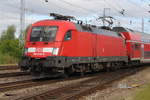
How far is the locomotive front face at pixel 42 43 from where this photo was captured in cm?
1741

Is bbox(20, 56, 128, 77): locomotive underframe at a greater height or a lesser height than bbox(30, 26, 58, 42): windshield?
lesser

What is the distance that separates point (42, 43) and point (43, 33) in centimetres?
72

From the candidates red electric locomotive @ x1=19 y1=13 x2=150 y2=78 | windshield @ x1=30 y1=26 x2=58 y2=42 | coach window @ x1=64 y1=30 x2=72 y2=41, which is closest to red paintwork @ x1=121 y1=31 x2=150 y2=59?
red electric locomotive @ x1=19 y1=13 x2=150 y2=78

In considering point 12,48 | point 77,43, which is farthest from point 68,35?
point 12,48

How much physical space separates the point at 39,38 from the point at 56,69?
2.17 m

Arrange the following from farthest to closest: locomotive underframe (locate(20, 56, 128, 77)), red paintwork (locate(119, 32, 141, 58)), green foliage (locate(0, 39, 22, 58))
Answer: green foliage (locate(0, 39, 22, 58))
red paintwork (locate(119, 32, 141, 58))
locomotive underframe (locate(20, 56, 128, 77))

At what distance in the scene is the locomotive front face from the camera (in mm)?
17406

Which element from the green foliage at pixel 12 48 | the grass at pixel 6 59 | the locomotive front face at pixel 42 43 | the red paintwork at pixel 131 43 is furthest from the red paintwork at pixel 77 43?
the green foliage at pixel 12 48

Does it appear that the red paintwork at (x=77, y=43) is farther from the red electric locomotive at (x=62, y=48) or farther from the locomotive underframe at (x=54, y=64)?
the locomotive underframe at (x=54, y=64)

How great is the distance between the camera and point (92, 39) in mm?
20953

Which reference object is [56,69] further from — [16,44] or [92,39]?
[16,44]

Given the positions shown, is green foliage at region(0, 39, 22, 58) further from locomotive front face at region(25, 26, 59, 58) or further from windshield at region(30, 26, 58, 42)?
locomotive front face at region(25, 26, 59, 58)

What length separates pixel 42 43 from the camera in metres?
17.9

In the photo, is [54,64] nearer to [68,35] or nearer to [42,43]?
[42,43]
